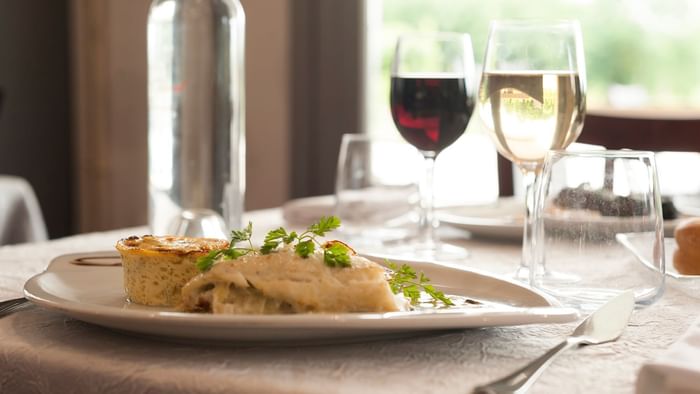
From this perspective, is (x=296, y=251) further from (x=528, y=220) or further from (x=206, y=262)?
(x=528, y=220)

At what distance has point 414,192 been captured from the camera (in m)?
1.38

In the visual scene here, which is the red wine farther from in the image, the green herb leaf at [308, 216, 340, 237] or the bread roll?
the green herb leaf at [308, 216, 340, 237]

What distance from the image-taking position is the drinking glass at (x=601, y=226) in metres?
0.81

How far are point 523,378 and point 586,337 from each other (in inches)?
5.0

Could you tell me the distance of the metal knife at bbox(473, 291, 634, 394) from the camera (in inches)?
22.5

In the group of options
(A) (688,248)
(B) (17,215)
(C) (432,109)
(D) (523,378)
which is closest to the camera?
(D) (523,378)

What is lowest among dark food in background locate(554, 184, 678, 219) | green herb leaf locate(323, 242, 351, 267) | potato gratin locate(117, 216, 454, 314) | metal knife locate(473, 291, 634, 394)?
metal knife locate(473, 291, 634, 394)

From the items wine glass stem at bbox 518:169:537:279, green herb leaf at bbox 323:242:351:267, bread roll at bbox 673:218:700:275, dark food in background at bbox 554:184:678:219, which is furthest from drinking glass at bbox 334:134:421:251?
green herb leaf at bbox 323:242:351:267

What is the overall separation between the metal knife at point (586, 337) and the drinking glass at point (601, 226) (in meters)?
0.04

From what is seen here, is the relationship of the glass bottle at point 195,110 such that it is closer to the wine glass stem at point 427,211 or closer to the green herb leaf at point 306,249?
the wine glass stem at point 427,211

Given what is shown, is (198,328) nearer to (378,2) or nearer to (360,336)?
(360,336)

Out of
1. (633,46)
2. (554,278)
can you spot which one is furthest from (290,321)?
(633,46)

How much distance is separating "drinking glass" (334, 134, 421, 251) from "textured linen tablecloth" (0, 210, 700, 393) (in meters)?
0.58

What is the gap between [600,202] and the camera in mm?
808
